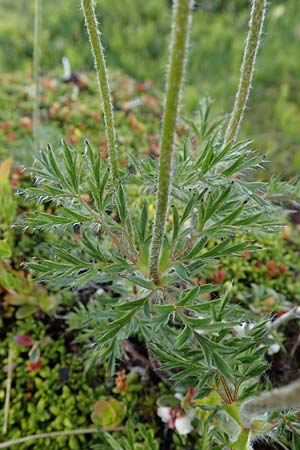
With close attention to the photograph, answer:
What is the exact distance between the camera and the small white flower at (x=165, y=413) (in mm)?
1516

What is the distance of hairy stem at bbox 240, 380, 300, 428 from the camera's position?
716 mm

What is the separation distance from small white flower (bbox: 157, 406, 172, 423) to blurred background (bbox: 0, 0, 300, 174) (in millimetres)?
2200

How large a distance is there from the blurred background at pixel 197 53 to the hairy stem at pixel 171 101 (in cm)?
239

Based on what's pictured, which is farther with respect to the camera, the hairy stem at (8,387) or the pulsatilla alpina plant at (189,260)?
the hairy stem at (8,387)

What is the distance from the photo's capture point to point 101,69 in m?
1.17

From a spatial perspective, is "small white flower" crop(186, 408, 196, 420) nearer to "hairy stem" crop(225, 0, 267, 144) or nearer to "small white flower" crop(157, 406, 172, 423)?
"small white flower" crop(157, 406, 172, 423)

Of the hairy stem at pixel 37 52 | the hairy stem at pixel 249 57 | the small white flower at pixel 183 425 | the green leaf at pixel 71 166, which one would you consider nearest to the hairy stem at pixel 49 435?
the small white flower at pixel 183 425

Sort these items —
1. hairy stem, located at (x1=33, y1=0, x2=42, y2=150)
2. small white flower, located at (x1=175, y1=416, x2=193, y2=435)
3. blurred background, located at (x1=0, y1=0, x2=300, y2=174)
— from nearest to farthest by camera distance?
1. small white flower, located at (x1=175, y1=416, x2=193, y2=435)
2. hairy stem, located at (x1=33, y1=0, x2=42, y2=150)
3. blurred background, located at (x1=0, y1=0, x2=300, y2=174)

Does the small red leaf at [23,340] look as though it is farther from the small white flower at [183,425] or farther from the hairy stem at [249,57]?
the hairy stem at [249,57]

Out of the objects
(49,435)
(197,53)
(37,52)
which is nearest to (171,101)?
(49,435)

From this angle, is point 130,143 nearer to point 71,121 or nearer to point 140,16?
point 71,121

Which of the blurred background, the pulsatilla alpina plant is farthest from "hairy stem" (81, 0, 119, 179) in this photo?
the blurred background

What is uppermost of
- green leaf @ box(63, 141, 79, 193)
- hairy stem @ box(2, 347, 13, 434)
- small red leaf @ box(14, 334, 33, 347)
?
green leaf @ box(63, 141, 79, 193)

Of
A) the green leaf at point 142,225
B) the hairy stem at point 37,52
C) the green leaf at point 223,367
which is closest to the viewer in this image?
the green leaf at point 223,367
